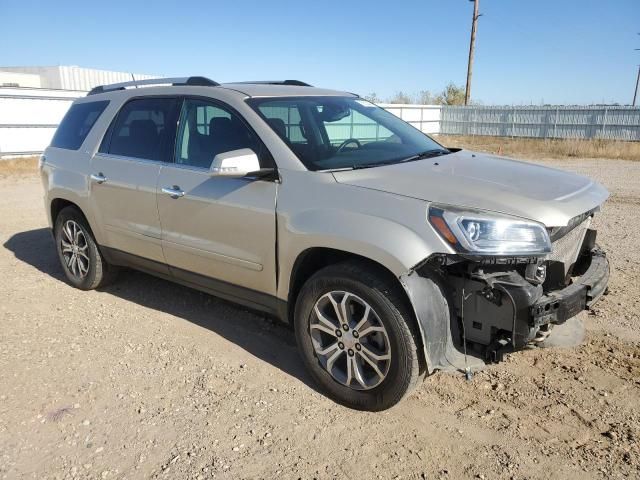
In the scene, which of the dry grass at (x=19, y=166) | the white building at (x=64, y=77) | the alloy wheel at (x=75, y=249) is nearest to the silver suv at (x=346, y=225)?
the alloy wheel at (x=75, y=249)

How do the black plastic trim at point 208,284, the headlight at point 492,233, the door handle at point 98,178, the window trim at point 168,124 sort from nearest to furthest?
1. the headlight at point 492,233
2. the black plastic trim at point 208,284
3. the window trim at point 168,124
4. the door handle at point 98,178

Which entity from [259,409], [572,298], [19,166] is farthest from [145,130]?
[19,166]

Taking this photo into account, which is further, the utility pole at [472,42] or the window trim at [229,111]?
the utility pole at [472,42]

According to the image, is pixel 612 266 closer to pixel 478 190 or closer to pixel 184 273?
pixel 478 190

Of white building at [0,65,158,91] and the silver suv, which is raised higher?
white building at [0,65,158,91]

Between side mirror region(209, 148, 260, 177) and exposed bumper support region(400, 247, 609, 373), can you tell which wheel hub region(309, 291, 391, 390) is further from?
side mirror region(209, 148, 260, 177)

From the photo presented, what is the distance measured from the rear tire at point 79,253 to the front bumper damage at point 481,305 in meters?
3.44

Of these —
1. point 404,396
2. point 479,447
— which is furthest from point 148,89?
point 479,447

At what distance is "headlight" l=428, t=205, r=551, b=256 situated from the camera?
106 inches

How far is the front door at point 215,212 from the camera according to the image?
349 cm

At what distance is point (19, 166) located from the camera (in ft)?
53.2

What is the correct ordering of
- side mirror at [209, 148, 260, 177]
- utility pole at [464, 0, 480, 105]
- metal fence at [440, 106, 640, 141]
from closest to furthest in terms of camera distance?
side mirror at [209, 148, 260, 177]
metal fence at [440, 106, 640, 141]
utility pole at [464, 0, 480, 105]

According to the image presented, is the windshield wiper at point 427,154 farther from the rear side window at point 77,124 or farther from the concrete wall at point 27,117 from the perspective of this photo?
the concrete wall at point 27,117

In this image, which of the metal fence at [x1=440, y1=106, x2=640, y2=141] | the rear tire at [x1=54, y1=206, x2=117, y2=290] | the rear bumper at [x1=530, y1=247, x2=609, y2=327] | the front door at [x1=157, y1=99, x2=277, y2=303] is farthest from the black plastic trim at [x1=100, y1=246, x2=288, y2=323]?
the metal fence at [x1=440, y1=106, x2=640, y2=141]
